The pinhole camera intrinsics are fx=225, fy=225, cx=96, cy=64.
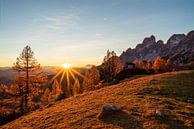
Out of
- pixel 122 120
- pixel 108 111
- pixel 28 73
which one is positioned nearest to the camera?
pixel 122 120

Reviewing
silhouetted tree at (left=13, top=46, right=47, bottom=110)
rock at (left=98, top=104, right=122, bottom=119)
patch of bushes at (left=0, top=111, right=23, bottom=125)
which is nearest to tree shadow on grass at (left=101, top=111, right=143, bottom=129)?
rock at (left=98, top=104, right=122, bottom=119)

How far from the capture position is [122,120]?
18500 millimetres

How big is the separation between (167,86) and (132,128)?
18200 mm

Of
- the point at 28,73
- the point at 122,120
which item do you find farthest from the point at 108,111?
the point at 28,73

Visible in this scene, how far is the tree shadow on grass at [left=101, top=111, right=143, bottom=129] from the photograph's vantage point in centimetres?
1713

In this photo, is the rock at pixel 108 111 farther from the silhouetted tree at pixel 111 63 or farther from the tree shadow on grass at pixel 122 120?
the silhouetted tree at pixel 111 63

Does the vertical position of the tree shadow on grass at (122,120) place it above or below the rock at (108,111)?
below

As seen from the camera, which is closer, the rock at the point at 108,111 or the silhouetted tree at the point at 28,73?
the rock at the point at 108,111

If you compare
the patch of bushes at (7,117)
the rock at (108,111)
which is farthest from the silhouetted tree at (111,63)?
the rock at (108,111)

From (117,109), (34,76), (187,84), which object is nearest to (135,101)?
(117,109)

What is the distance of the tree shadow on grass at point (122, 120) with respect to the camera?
56.2 feet

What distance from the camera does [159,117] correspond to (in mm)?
18266

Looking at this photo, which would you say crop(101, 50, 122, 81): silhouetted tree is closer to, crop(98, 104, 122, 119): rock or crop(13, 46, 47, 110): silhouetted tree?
crop(13, 46, 47, 110): silhouetted tree

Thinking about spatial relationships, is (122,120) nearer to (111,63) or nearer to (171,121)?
(171,121)
